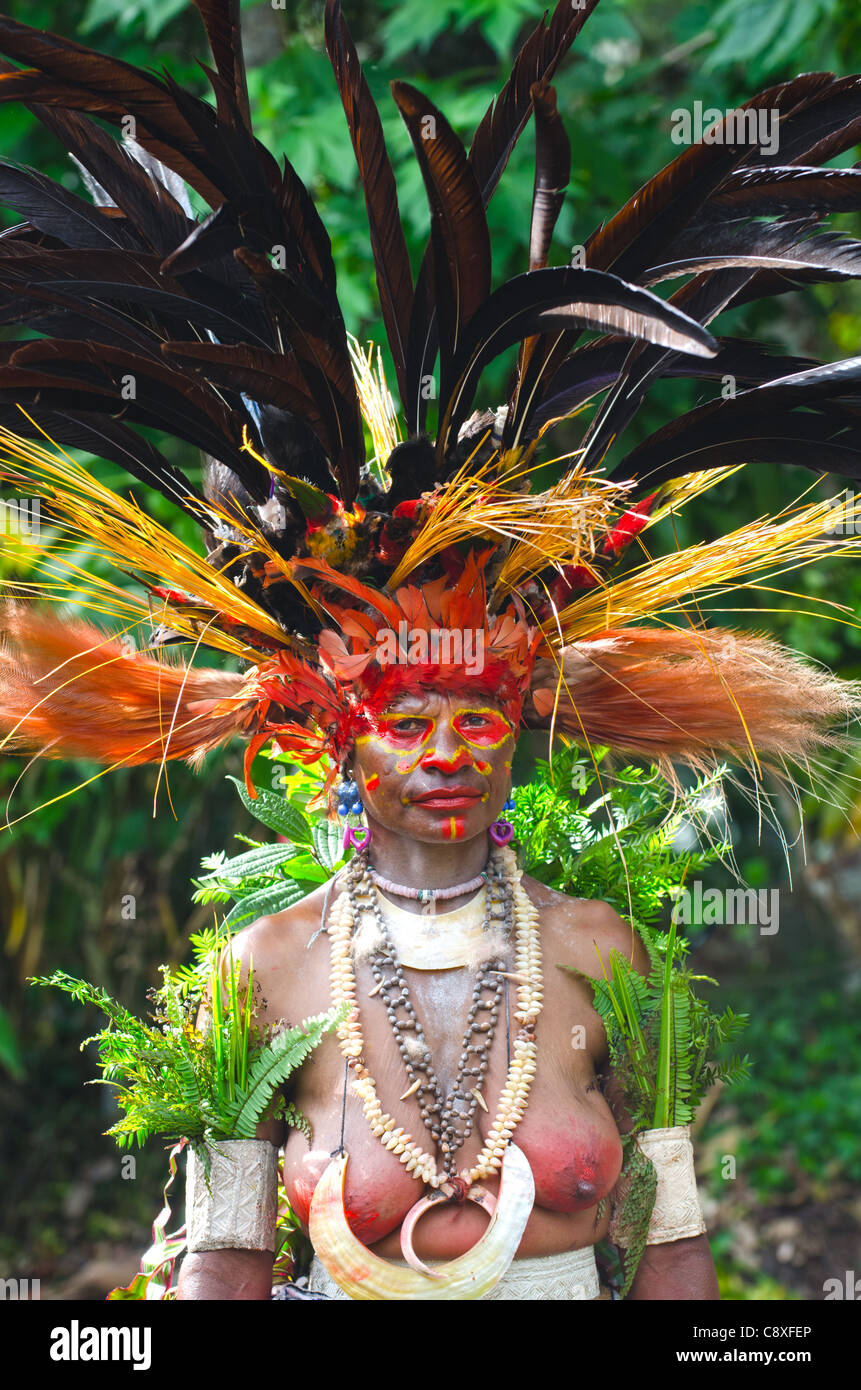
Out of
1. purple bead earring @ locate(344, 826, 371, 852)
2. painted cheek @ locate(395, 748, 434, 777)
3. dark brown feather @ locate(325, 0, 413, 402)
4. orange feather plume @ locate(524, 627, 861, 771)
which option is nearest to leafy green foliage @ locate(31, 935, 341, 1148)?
purple bead earring @ locate(344, 826, 371, 852)

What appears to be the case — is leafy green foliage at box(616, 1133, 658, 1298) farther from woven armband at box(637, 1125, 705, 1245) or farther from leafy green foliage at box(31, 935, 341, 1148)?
leafy green foliage at box(31, 935, 341, 1148)

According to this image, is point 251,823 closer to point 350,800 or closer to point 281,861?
point 281,861

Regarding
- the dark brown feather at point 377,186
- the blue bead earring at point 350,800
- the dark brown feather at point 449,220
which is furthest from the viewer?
the blue bead earring at point 350,800

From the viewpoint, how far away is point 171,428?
2.17 m

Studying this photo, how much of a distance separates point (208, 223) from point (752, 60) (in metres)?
3.49

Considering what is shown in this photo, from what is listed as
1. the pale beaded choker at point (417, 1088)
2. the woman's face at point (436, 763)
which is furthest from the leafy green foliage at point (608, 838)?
the woman's face at point (436, 763)

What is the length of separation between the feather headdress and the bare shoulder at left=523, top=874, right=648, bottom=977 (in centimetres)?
32

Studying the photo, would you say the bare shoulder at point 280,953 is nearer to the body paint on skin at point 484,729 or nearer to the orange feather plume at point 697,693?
the body paint on skin at point 484,729

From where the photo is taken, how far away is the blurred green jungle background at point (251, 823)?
4.28m

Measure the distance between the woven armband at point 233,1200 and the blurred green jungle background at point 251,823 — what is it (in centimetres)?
213

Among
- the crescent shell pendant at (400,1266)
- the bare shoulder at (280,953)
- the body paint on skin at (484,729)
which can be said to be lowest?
the crescent shell pendant at (400,1266)

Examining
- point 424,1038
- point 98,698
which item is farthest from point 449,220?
point 424,1038

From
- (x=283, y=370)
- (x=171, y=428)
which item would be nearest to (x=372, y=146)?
(x=283, y=370)

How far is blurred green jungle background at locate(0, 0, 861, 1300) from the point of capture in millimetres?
4281
